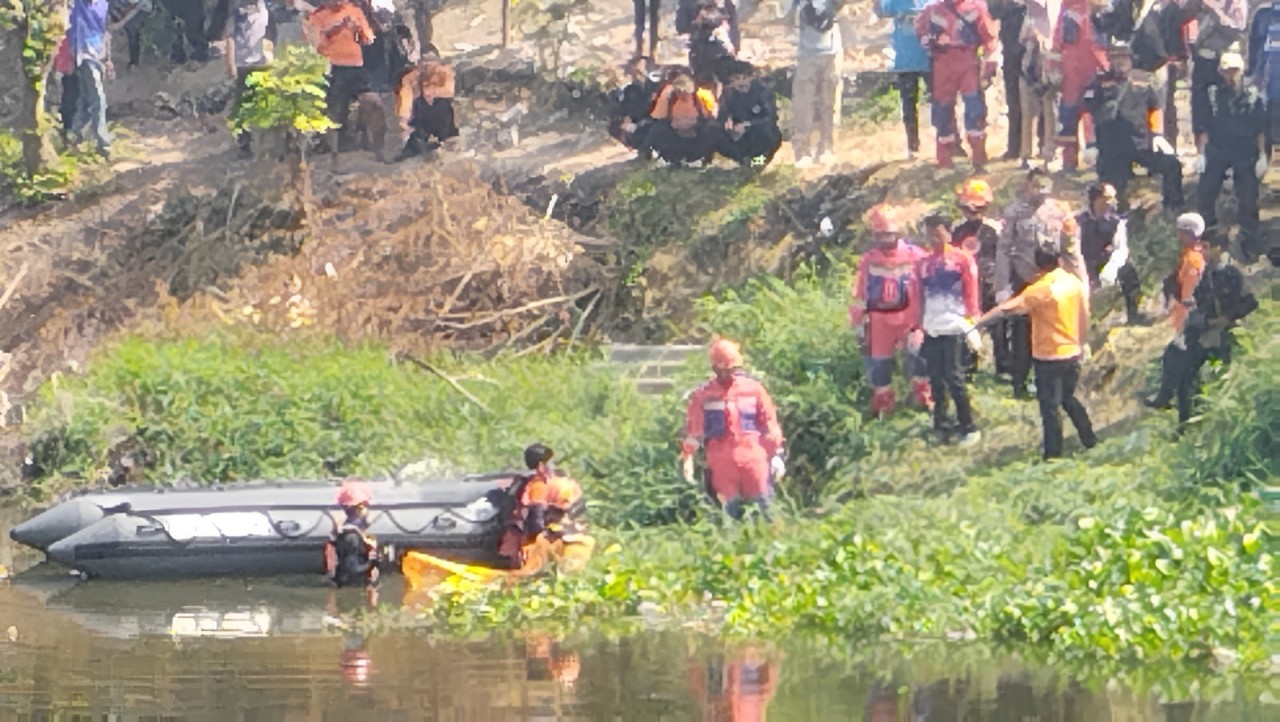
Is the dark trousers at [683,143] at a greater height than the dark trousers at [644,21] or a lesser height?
lesser

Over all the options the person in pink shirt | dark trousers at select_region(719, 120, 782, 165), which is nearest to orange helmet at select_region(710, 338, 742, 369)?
the person in pink shirt

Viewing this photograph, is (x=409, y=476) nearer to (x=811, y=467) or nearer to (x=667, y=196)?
(x=811, y=467)

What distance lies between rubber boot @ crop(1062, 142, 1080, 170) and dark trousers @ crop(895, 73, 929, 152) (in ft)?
4.89

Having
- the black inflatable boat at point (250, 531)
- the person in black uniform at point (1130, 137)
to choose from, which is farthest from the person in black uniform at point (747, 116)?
the black inflatable boat at point (250, 531)

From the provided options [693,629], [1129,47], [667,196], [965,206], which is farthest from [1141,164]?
[693,629]

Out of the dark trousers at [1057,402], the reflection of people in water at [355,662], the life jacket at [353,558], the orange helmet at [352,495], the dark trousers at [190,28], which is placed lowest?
the life jacket at [353,558]

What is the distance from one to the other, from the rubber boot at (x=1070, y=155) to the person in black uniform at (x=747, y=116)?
3.23 metres

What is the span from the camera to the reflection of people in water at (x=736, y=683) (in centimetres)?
1313

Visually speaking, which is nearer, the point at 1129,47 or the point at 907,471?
the point at 907,471

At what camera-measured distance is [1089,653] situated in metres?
14.3

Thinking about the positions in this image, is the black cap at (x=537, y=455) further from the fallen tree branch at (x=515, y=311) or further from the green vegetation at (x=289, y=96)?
the green vegetation at (x=289, y=96)

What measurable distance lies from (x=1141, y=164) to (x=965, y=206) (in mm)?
2354

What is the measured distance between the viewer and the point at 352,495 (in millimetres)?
18109

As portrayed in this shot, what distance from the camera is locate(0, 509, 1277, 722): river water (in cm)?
1313
